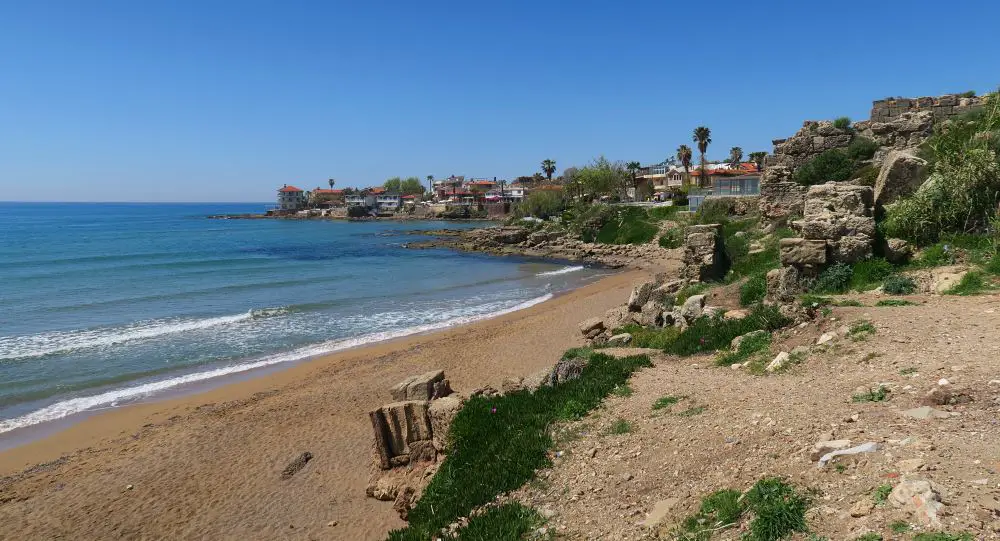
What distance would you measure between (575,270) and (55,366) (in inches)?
1217

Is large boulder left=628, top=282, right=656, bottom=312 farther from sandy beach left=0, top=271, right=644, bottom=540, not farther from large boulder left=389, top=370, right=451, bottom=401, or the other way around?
large boulder left=389, top=370, right=451, bottom=401

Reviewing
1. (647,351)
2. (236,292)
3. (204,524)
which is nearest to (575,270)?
(236,292)

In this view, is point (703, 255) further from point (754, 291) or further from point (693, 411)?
point (693, 411)

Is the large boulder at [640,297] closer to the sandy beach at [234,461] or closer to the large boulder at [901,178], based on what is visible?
the sandy beach at [234,461]

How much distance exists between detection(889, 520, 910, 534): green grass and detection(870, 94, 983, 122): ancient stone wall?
25.0 metres

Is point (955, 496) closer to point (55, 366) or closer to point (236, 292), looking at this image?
point (55, 366)

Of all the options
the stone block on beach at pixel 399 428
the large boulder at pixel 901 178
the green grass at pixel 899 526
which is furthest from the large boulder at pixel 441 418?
the large boulder at pixel 901 178

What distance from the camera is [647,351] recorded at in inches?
449

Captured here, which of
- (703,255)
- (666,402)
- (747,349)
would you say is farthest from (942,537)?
(703,255)

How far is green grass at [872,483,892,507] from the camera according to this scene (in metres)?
4.29

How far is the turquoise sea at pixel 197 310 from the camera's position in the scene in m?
16.8

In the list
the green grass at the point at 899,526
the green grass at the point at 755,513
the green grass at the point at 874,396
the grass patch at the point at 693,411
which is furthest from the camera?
the grass patch at the point at 693,411

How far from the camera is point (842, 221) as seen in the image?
11.9 meters

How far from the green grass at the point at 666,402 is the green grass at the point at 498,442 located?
2.98 feet
